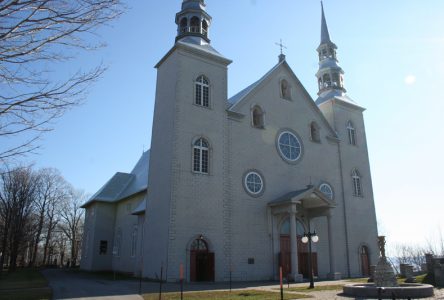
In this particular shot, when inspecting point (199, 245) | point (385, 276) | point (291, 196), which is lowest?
point (385, 276)

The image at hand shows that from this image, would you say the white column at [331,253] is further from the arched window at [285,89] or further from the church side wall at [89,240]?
the church side wall at [89,240]

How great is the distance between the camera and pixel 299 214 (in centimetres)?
2847

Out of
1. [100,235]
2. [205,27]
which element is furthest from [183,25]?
[100,235]

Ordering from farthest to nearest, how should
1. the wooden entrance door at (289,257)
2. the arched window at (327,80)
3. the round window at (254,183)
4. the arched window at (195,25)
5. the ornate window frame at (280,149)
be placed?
the arched window at (327,80) < the arched window at (195,25) < the ornate window frame at (280,149) < the round window at (254,183) < the wooden entrance door at (289,257)

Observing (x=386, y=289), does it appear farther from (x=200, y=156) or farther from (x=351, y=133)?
(x=351, y=133)

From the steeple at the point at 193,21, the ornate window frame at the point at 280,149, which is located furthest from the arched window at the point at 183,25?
the ornate window frame at the point at 280,149

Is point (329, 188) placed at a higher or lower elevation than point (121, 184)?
lower

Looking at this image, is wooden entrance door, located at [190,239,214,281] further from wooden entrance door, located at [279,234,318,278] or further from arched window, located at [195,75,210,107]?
arched window, located at [195,75,210,107]

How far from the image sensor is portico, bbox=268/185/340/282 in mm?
24828

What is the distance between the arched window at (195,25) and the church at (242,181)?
0.26 feet

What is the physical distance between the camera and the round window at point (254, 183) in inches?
1040

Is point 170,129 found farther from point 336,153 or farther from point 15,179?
point 15,179

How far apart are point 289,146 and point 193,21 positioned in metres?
12.5

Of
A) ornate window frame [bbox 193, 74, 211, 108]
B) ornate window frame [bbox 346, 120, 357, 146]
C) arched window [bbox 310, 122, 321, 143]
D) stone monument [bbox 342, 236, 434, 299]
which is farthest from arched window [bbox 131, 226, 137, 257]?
ornate window frame [bbox 346, 120, 357, 146]
